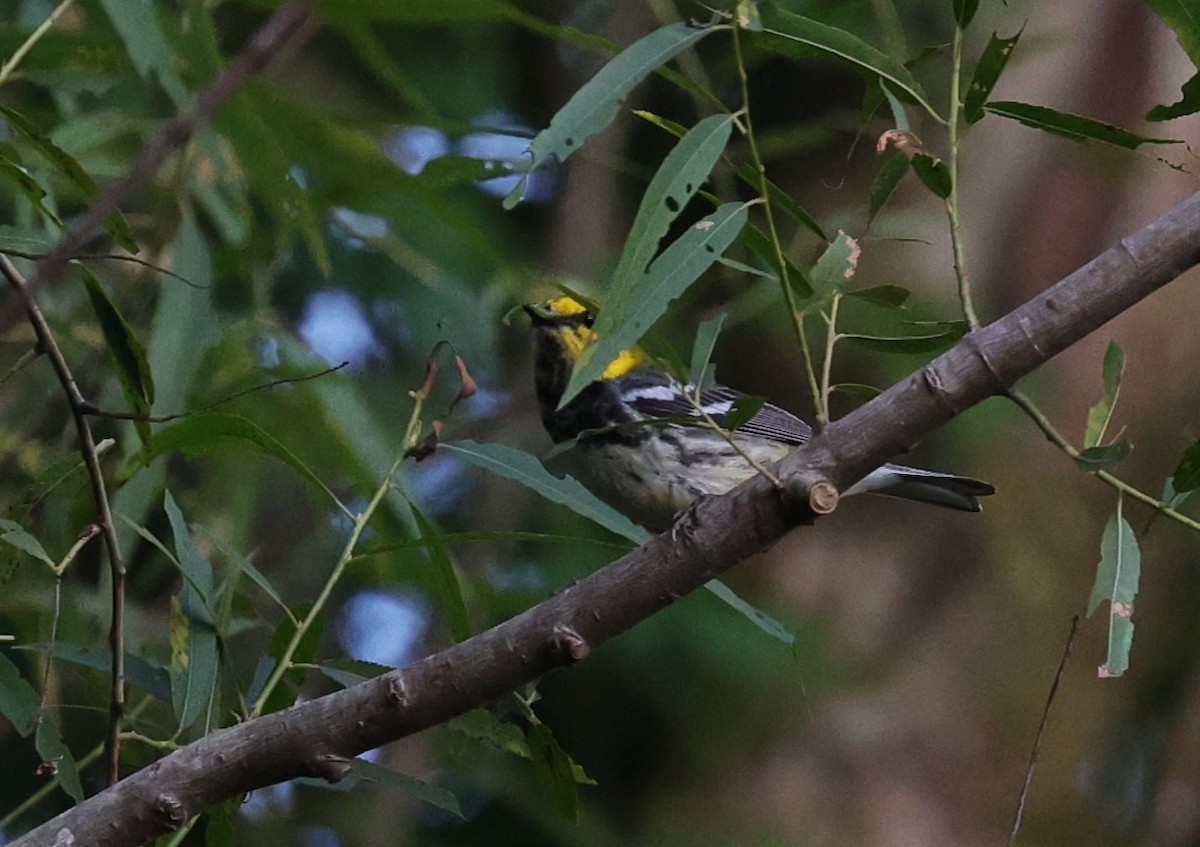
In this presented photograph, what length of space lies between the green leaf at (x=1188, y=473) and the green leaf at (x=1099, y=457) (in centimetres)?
11

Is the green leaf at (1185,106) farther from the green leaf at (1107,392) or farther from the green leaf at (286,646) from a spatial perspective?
the green leaf at (286,646)

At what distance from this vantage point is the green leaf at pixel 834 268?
3.91 ft

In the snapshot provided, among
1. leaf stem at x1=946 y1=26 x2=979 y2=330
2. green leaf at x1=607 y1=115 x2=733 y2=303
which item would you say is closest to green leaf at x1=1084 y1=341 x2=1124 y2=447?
leaf stem at x1=946 y1=26 x2=979 y2=330

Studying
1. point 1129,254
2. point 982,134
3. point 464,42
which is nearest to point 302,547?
point 464,42

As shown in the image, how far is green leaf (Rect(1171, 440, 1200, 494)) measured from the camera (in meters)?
1.23

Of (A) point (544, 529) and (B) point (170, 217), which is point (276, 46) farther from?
(A) point (544, 529)

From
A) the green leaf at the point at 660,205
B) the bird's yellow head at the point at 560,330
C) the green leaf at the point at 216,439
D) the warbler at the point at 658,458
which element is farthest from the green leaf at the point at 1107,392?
the bird's yellow head at the point at 560,330

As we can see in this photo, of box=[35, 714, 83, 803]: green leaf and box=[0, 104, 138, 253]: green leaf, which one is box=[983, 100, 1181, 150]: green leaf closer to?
box=[0, 104, 138, 253]: green leaf

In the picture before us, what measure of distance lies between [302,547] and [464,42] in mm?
1340

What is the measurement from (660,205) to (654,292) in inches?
2.6

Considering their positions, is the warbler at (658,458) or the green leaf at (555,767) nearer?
the green leaf at (555,767)

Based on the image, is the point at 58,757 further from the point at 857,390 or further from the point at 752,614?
the point at 857,390

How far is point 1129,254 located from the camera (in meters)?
1.06

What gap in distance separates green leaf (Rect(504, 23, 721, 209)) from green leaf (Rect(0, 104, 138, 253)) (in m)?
0.37
